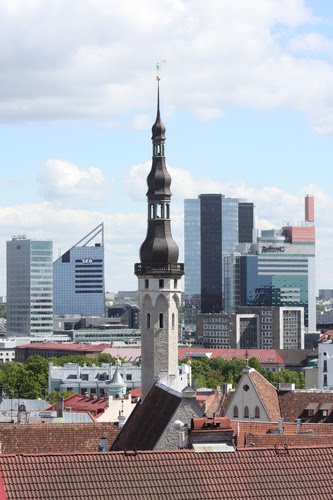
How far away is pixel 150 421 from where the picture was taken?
5828cm

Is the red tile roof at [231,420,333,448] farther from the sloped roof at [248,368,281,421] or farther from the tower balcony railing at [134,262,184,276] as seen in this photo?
the sloped roof at [248,368,281,421]

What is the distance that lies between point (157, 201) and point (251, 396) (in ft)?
35.6

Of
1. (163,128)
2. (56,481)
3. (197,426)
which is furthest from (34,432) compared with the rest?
(56,481)

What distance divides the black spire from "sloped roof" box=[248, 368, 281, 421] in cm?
829

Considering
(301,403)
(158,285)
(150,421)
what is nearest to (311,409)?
(301,403)

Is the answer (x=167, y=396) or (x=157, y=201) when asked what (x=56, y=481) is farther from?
(x=157, y=201)

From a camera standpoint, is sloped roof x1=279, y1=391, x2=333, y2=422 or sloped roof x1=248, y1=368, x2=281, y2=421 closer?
sloped roof x1=279, y1=391, x2=333, y2=422

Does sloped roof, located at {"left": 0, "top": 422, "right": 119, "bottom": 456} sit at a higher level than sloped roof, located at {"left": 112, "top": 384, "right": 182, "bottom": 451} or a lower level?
lower

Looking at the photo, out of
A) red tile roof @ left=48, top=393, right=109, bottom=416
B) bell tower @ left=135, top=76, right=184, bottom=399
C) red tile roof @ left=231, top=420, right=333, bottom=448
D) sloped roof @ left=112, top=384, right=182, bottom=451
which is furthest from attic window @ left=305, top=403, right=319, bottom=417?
sloped roof @ left=112, top=384, right=182, bottom=451

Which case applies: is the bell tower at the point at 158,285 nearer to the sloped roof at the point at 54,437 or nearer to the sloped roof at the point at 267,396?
the sloped roof at the point at 267,396

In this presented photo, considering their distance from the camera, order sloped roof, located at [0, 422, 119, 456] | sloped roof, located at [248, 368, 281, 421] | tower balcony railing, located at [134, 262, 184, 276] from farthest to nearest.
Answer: sloped roof, located at [248, 368, 281, 421]
tower balcony railing, located at [134, 262, 184, 276]
sloped roof, located at [0, 422, 119, 456]

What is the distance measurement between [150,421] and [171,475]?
1905cm

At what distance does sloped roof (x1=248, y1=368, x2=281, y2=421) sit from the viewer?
90250 millimetres

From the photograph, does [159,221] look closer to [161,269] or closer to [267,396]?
[161,269]
